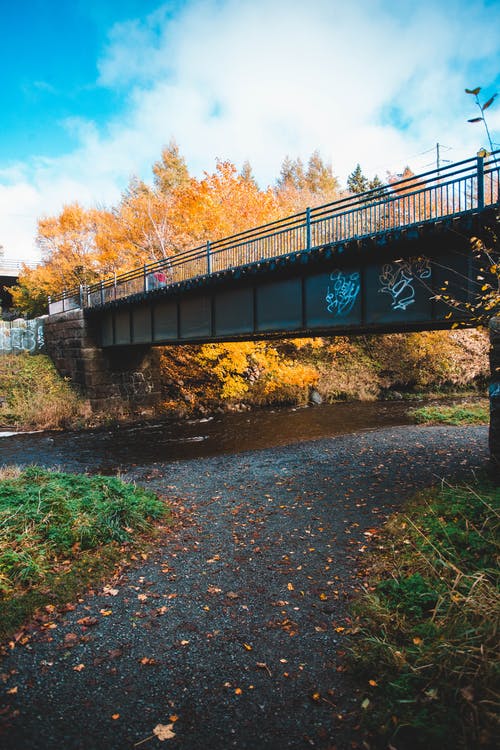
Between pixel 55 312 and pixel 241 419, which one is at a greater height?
pixel 55 312

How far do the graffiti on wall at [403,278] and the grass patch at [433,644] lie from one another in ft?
18.0

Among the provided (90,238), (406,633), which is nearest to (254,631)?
(406,633)

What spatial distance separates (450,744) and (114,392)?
66.8 ft

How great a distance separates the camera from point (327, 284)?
1134 cm

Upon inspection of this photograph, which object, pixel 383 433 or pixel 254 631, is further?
pixel 383 433

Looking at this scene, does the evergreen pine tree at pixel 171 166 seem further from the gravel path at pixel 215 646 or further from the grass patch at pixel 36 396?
the gravel path at pixel 215 646

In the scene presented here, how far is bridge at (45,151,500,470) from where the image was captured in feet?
27.7

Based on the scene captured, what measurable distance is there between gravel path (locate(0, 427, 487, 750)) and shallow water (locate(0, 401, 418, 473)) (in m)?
6.36

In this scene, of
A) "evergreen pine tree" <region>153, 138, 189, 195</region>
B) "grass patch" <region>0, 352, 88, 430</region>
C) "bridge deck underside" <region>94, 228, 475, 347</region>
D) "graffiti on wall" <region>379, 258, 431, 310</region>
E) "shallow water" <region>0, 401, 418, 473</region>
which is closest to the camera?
"bridge deck underside" <region>94, 228, 475, 347</region>

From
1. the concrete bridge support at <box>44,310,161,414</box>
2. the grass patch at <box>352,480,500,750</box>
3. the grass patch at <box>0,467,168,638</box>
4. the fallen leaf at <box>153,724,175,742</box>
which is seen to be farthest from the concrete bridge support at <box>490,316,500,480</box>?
the concrete bridge support at <box>44,310,161,414</box>

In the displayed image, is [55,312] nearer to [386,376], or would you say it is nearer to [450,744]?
[386,376]

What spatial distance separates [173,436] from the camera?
1702 centimetres

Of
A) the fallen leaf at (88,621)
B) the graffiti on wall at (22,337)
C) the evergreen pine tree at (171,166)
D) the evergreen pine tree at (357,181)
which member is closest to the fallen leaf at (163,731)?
the fallen leaf at (88,621)

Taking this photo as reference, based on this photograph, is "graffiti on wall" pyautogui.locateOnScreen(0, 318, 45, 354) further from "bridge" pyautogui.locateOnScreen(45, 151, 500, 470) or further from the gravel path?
the gravel path
